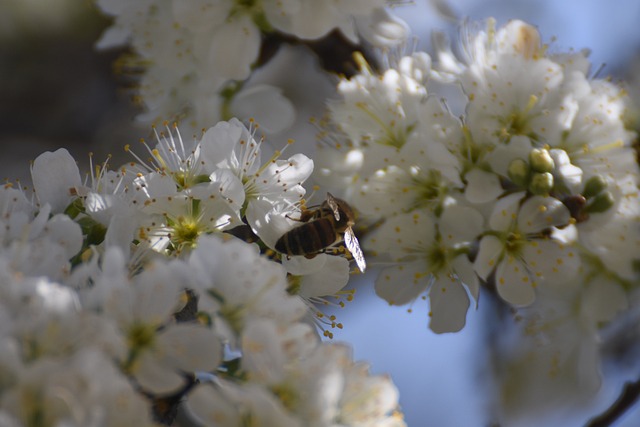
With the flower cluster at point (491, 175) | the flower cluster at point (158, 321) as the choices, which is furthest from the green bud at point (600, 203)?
the flower cluster at point (158, 321)

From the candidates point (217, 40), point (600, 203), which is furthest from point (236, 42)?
point (600, 203)

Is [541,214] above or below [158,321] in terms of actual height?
below

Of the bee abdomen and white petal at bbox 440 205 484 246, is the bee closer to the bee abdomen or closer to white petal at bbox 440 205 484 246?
the bee abdomen

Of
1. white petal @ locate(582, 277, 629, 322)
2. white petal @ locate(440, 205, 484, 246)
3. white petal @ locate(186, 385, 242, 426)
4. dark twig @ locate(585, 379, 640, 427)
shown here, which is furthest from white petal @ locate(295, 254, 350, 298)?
white petal @ locate(582, 277, 629, 322)

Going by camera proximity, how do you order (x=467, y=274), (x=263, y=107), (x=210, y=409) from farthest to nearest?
(x=263, y=107), (x=467, y=274), (x=210, y=409)

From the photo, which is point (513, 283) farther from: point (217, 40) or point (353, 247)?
point (217, 40)

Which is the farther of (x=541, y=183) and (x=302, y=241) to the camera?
(x=541, y=183)

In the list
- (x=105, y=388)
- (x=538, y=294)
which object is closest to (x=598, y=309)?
(x=538, y=294)
